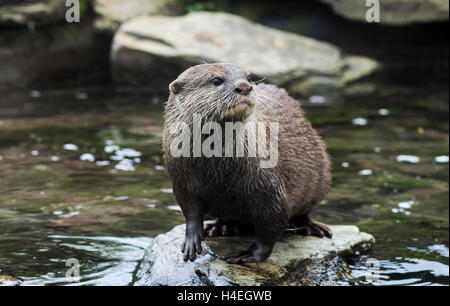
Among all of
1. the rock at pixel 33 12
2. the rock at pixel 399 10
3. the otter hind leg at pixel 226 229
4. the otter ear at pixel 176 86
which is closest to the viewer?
the otter ear at pixel 176 86

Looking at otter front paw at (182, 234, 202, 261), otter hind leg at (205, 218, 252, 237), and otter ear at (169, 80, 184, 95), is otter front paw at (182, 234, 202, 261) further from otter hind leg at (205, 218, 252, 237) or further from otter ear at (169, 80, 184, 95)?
otter ear at (169, 80, 184, 95)

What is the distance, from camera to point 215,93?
3191 millimetres

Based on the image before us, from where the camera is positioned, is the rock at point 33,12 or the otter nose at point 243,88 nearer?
the otter nose at point 243,88

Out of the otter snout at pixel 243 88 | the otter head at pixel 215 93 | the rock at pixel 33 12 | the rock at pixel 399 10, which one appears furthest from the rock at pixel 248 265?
the rock at pixel 33 12

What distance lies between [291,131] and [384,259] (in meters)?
1.02

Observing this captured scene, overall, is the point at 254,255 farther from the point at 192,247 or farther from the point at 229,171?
the point at 229,171

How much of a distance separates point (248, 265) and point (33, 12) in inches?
270

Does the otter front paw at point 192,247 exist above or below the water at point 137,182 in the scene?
below

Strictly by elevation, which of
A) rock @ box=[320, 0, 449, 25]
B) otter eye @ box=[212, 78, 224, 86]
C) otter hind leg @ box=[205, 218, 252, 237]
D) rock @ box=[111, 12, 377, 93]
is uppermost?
rock @ box=[320, 0, 449, 25]

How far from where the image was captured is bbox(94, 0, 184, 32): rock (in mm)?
9812

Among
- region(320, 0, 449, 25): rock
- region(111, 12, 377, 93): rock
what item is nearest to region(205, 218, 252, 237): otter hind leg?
region(111, 12, 377, 93): rock

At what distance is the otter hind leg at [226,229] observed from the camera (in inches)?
153

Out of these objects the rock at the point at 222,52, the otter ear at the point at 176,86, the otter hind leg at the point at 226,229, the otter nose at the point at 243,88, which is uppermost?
the rock at the point at 222,52

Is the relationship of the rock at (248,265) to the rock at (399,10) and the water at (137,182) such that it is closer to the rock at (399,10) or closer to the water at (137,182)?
the water at (137,182)
